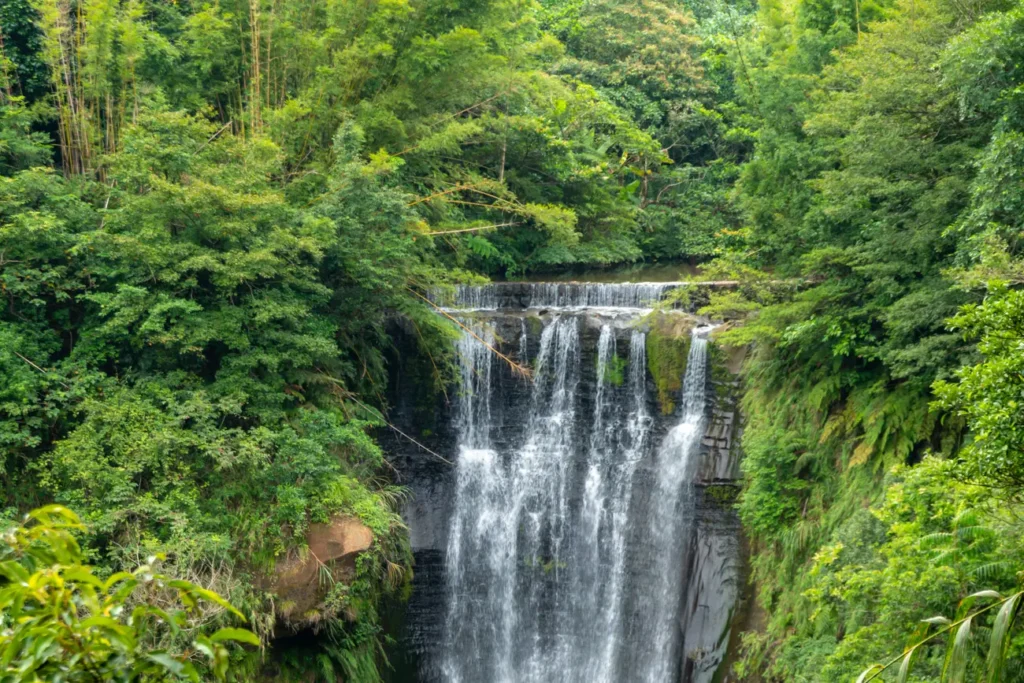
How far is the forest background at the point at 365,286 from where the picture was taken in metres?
10.2

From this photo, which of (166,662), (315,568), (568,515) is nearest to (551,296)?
(568,515)

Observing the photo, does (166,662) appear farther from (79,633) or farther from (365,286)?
(365,286)

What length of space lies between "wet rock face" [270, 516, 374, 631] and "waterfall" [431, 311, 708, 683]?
10.6 ft

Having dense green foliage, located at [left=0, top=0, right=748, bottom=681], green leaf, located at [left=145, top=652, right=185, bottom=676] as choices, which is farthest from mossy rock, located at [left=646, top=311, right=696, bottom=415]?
green leaf, located at [left=145, top=652, right=185, bottom=676]

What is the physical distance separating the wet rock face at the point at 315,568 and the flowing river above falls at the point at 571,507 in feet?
9.56

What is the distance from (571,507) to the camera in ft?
48.9

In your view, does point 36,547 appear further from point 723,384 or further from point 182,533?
point 723,384

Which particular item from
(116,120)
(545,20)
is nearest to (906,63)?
(116,120)

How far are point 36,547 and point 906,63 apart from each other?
12192mm

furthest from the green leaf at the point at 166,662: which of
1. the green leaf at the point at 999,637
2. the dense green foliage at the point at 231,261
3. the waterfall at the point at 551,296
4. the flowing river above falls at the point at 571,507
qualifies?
the waterfall at the point at 551,296

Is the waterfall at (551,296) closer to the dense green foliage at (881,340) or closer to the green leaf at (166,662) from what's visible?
the dense green foliage at (881,340)

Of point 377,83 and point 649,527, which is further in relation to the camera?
point 377,83

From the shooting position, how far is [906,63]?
38.9 ft

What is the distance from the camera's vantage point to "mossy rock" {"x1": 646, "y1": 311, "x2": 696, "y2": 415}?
1523 cm
